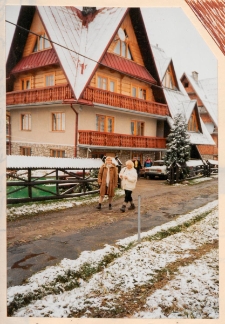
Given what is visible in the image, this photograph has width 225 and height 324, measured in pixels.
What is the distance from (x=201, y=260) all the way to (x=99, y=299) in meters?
1.66

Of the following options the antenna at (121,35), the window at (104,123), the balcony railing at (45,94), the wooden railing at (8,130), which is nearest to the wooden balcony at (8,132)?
the wooden railing at (8,130)

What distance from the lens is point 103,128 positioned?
208 inches

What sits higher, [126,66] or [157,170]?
[126,66]

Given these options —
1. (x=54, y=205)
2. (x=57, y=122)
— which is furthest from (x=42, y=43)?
(x=54, y=205)

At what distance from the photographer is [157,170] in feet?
18.6

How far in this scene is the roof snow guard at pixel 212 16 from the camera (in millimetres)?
3920

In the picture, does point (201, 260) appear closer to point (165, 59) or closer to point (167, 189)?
point (167, 189)

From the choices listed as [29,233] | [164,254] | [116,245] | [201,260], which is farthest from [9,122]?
[201,260]

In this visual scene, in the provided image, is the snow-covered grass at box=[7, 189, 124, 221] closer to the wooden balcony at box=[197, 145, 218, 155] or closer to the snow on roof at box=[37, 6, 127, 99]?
the wooden balcony at box=[197, 145, 218, 155]

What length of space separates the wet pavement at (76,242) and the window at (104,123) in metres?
1.58

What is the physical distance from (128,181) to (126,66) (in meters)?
2.89

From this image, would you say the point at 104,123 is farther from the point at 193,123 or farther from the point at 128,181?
the point at 193,123

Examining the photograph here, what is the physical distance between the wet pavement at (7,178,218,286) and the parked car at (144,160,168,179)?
0.80 metres

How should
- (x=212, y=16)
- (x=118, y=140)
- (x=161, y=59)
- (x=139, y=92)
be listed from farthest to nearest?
(x=139, y=92)
(x=118, y=140)
(x=161, y=59)
(x=212, y=16)
